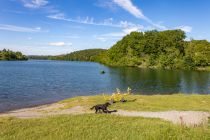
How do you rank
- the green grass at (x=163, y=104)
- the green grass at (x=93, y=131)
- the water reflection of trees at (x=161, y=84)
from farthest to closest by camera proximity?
the water reflection of trees at (x=161, y=84), the green grass at (x=163, y=104), the green grass at (x=93, y=131)

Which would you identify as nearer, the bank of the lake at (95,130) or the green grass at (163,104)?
the bank of the lake at (95,130)

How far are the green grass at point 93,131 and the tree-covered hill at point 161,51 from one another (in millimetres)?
130140

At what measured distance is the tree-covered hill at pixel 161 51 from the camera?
146m

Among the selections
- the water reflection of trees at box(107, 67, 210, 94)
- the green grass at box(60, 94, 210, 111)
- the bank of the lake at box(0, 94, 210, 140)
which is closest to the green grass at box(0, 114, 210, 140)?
the bank of the lake at box(0, 94, 210, 140)

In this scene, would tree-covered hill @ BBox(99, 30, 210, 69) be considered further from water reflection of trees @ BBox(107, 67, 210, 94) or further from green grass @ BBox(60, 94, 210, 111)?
green grass @ BBox(60, 94, 210, 111)

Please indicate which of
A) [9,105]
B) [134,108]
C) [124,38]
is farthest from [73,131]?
[124,38]

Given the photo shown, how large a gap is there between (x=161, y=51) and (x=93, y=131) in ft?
502

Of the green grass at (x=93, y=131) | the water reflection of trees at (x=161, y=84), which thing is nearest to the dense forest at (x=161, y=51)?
the water reflection of trees at (x=161, y=84)

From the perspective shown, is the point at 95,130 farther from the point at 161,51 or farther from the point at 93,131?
the point at 161,51

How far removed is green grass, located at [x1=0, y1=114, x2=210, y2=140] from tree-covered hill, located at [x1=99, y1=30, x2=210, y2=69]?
427 ft

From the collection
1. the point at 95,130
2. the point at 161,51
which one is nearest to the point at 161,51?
the point at 161,51

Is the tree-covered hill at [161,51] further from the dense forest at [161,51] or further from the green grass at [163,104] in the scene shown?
the green grass at [163,104]

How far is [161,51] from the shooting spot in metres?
165

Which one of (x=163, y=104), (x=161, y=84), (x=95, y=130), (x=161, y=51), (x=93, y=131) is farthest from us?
(x=161, y=51)
